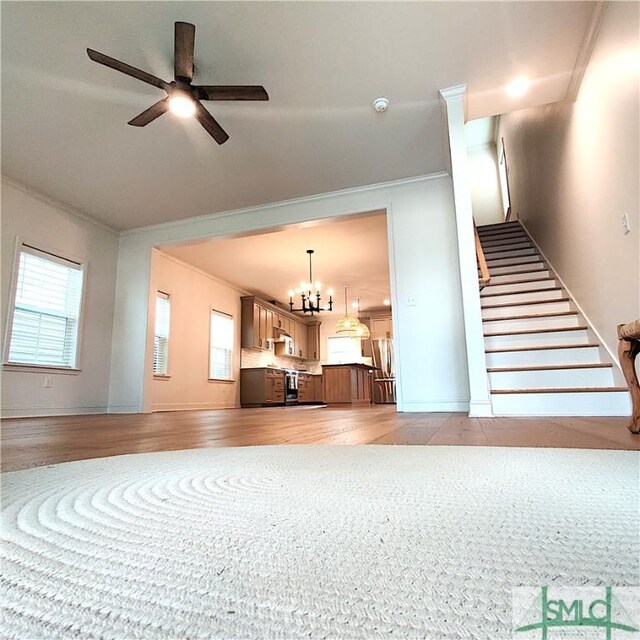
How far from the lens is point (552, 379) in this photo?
321 centimetres

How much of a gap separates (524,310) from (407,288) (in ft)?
A: 4.25

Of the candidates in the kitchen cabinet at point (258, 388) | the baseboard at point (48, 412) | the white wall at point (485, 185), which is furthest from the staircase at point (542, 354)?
the kitchen cabinet at point (258, 388)

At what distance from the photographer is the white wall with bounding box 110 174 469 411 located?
4129mm

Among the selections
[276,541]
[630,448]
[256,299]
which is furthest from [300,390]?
[276,541]

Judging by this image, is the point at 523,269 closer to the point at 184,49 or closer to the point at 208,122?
the point at 208,122

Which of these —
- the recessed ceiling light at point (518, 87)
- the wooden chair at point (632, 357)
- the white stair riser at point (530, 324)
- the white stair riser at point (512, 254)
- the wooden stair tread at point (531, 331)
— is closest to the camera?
the wooden chair at point (632, 357)

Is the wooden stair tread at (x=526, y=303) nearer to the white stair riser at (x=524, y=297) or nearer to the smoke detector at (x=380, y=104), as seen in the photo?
the white stair riser at (x=524, y=297)

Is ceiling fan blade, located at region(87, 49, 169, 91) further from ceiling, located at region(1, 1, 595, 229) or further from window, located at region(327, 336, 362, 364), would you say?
window, located at region(327, 336, 362, 364)

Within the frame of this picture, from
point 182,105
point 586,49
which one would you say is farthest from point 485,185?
point 182,105

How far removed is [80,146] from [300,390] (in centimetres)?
715

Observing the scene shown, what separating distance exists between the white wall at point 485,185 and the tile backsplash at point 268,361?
561cm

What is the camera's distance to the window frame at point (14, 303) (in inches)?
169

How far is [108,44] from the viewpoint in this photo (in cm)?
280

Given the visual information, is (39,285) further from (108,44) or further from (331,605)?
(331,605)
